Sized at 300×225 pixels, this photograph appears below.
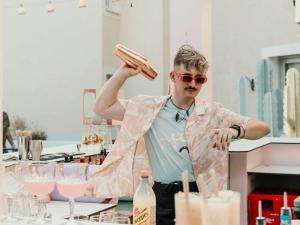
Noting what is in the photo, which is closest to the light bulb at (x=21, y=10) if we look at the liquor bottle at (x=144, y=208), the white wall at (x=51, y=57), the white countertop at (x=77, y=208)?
the white wall at (x=51, y=57)

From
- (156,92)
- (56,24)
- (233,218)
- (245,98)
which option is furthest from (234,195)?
(56,24)

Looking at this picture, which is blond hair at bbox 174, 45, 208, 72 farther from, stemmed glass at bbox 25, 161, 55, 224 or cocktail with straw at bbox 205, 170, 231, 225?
cocktail with straw at bbox 205, 170, 231, 225

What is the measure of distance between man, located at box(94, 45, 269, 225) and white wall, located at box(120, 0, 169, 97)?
6618 mm

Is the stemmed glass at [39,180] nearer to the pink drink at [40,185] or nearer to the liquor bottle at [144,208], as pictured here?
the pink drink at [40,185]

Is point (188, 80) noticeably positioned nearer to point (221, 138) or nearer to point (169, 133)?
point (169, 133)

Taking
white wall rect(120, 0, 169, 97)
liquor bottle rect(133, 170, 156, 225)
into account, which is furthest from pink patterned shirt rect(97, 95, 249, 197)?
white wall rect(120, 0, 169, 97)

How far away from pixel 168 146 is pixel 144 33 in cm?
737

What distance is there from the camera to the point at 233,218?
1.23m

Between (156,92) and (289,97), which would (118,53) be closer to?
(289,97)

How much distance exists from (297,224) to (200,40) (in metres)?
2.41

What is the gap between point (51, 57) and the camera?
9203mm

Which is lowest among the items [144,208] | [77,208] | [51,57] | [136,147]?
[77,208]

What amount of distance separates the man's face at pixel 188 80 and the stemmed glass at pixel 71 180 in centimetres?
71

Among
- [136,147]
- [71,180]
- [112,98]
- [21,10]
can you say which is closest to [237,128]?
[136,147]
